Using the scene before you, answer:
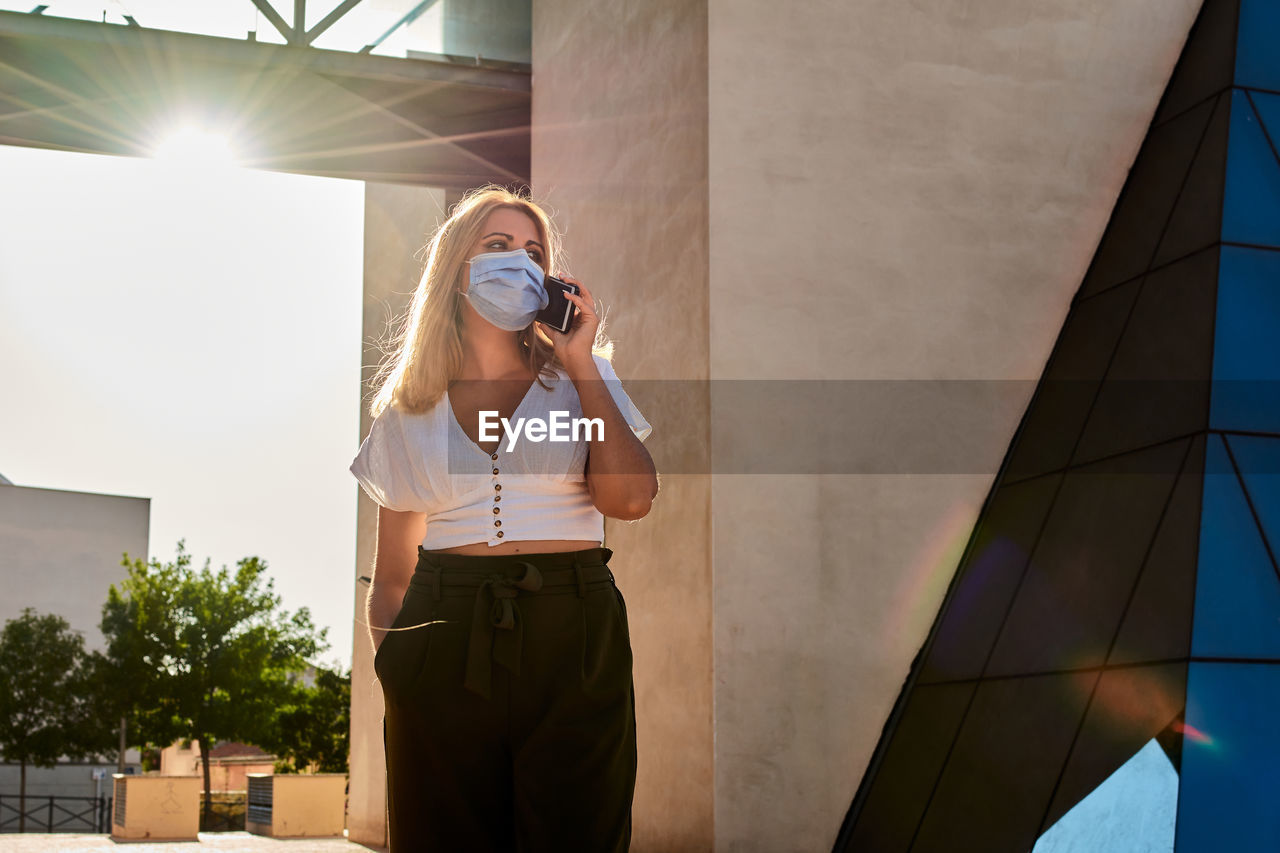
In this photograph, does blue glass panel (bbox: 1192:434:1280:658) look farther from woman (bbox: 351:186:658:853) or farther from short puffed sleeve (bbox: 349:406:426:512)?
short puffed sleeve (bbox: 349:406:426:512)

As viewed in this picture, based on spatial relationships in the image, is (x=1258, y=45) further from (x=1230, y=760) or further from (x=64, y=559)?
(x=64, y=559)

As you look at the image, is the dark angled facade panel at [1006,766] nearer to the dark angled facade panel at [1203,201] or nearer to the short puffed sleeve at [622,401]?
Answer: the dark angled facade panel at [1203,201]

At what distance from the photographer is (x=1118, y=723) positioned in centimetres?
526

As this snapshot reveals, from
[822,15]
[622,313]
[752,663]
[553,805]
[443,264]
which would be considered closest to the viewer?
[553,805]

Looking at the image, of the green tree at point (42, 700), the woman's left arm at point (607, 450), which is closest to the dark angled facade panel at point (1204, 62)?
the woman's left arm at point (607, 450)

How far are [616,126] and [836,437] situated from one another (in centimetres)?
317

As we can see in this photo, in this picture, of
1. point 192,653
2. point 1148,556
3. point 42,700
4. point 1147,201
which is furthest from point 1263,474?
point 42,700

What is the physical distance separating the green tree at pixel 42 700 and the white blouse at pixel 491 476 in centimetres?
3202

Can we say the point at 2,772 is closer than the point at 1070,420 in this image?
No

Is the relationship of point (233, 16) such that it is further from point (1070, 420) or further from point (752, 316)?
point (1070, 420)

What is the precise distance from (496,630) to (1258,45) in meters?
7.32

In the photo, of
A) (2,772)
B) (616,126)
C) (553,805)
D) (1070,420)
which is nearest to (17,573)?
(2,772)

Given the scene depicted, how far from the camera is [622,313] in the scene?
8719 mm

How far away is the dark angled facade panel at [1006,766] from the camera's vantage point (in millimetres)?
5430
